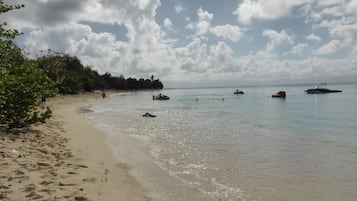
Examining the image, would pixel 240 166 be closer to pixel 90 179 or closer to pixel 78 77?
pixel 90 179

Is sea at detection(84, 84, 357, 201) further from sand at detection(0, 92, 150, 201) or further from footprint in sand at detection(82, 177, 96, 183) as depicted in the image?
footprint in sand at detection(82, 177, 96, 183)

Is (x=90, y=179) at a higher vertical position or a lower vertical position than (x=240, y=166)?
higher

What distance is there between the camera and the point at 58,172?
820 cm

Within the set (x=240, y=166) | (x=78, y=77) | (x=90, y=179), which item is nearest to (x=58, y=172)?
(x=90, y=179)

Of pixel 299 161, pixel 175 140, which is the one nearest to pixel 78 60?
pixel 175 140

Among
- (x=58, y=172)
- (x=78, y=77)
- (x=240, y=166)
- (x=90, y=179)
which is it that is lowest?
(x=240, y=166)

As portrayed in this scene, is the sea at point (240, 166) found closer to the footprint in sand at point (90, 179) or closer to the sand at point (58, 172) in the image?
the sand at point (58, 172)

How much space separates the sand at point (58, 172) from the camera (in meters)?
6.56

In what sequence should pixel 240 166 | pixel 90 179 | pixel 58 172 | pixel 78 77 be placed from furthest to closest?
pixel 78 77 → pixel 240 166 → pixel 58 172 → pixel 90 179

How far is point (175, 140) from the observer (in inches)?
675

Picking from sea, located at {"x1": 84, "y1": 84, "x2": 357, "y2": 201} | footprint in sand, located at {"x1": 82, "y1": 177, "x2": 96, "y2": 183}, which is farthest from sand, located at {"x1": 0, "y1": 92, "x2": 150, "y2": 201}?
sea, located at {"x1": 84, "y1": 84, "x2": 357, "y2": 201}

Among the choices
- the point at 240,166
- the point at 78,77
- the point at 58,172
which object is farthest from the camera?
the point at 78,77

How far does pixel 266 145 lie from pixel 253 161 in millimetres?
4466

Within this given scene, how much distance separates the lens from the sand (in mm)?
6562
